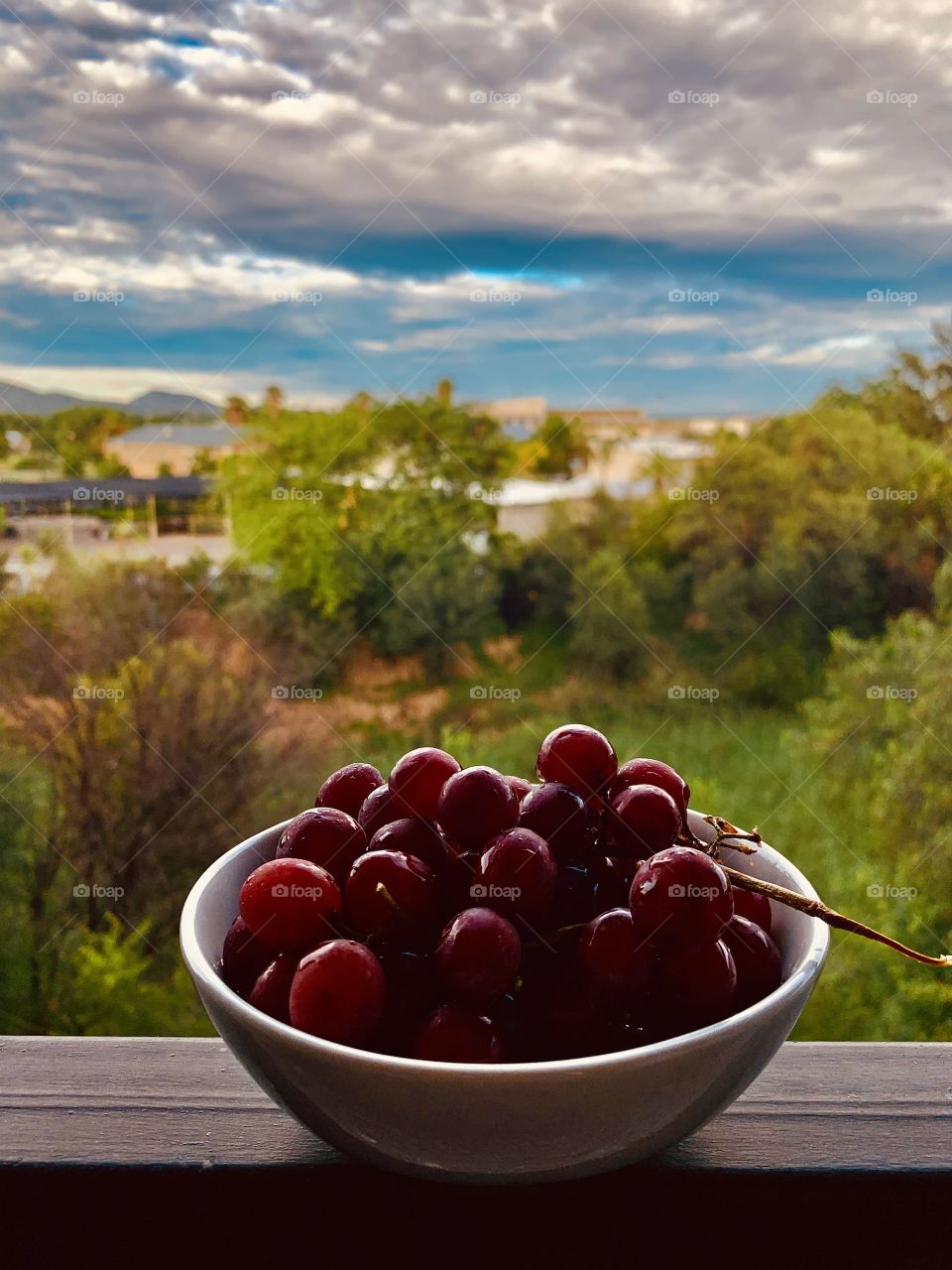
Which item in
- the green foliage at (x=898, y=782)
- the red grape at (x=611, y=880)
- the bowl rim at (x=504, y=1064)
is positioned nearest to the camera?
the bowl rim at (x=504, y=1064)

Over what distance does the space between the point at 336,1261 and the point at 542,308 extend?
168 centimetres

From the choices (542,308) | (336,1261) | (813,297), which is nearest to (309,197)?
(542,308)

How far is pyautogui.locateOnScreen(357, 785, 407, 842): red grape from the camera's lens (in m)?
0.48

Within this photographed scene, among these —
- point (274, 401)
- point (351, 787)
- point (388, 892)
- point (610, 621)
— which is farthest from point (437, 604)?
point (388, 892)

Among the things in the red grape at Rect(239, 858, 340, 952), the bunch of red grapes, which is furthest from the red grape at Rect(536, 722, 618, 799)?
the red grape at Rect(239, 858, 340, 952)

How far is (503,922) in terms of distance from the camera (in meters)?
0.38

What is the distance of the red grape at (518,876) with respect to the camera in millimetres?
401

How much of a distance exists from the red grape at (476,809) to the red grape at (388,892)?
0.09ft

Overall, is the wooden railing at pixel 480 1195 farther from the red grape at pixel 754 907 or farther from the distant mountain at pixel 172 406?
the distant mountain at pixel 172 406

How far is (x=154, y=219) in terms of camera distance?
188 centimetres

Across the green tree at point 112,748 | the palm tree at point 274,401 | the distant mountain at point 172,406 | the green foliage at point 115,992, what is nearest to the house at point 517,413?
the palm tree at point 274,401

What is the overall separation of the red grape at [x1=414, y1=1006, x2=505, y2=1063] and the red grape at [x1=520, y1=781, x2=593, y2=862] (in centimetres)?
8

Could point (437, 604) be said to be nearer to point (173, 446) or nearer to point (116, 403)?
point (173, 446)

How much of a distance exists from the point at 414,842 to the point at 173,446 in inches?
62.9
